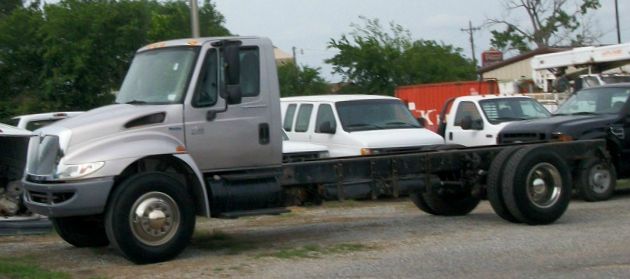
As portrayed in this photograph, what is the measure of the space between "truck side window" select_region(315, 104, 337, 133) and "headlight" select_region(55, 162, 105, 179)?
24.9ft

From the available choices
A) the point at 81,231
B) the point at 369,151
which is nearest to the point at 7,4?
the point at 369,151

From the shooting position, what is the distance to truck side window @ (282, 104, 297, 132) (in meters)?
18.4

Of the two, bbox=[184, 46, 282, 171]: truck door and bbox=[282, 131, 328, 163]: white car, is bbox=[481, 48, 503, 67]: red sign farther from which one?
bbox=[184, 46, 282, 171]: truck door

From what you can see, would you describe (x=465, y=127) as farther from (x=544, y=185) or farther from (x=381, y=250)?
(x=381, y=250)

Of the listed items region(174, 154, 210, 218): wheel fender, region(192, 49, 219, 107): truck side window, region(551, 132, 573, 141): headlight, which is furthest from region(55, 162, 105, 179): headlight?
region(551, 132, 573, 141): headlight

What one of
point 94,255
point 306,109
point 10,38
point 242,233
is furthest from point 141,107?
point 10,38

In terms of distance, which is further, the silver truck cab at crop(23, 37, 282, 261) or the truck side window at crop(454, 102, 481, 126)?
the truck side window at crop(454, 102, 481, 126)

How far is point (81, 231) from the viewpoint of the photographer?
11406 millimetres

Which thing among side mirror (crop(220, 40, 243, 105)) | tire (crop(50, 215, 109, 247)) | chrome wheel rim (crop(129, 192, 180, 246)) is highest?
side mirror (crop(220, 40, 243, 105))

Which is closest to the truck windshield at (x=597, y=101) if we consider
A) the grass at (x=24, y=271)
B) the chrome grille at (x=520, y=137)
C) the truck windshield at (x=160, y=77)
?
the chrome grille at (x=520, y=137)

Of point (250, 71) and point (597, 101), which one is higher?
point (250, 71)

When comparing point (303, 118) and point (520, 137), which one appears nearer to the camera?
point (520, 137)

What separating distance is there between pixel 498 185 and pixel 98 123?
5.06 m

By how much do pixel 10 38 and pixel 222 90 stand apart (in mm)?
27881
